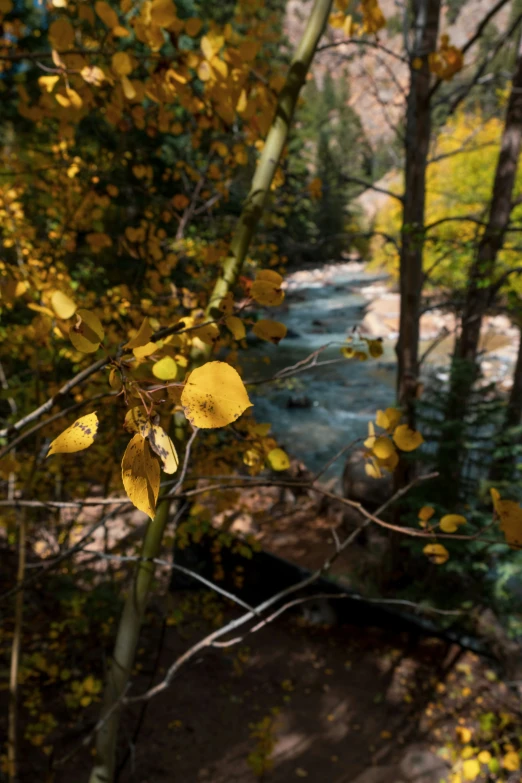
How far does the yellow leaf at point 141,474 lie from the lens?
0.43 m

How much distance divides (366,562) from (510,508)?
4458 millimetres

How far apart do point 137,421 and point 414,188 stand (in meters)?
3.95

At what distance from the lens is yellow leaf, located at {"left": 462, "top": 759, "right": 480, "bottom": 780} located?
288 centimetres

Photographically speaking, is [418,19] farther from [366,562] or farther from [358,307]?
[358,307]

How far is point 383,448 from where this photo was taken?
35.2 inches

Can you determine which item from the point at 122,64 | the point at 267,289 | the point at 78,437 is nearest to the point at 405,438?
the point at 267,289

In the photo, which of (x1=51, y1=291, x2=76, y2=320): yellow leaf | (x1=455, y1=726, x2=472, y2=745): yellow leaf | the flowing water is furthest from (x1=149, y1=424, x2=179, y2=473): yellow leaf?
the flowing water

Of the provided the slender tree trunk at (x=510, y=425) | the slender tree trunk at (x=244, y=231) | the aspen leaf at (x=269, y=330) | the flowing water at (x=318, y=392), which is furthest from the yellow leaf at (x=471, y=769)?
the flowing water at (x=318, y=392)

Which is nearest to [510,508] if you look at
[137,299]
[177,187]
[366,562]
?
[137,299]

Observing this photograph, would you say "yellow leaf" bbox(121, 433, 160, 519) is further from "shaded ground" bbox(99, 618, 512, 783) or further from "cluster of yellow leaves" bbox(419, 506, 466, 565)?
"shaded ground" bbox(99, 618, 512, 783)

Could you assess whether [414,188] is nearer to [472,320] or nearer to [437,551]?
[472,320]

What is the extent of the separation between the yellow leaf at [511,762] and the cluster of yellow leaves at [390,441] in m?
3.33

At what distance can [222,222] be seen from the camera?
5.30 metres

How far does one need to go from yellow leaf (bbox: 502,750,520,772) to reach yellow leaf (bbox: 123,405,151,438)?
Answer: 3924 mm
